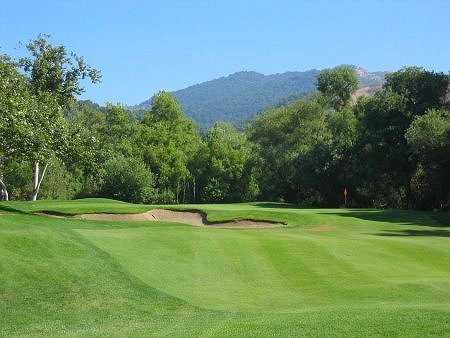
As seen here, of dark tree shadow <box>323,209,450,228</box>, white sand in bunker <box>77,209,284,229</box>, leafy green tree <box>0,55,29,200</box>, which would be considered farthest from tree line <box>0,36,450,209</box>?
dark tree shadow <box>323,209,450,228</box>

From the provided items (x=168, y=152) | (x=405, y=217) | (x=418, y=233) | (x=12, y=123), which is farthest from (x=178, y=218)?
(x=168, y=152)

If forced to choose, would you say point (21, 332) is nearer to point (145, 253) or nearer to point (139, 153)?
point (145, 253)

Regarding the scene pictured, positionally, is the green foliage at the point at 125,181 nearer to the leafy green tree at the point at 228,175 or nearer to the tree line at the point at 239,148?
the tree line at the point at 239,148

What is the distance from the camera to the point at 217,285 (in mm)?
14953

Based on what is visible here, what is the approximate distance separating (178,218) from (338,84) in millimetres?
53544

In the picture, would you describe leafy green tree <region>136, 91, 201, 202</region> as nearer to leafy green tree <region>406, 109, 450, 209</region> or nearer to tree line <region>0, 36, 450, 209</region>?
tree line <region>0, 36, 450, 209</region>

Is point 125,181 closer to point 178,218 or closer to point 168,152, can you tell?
point 168,152

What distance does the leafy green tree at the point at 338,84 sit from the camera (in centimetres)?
8400

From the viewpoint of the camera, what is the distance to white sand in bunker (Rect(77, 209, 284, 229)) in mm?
33188

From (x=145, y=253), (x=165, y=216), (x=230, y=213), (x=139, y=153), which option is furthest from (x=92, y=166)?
(x=139, y=153)

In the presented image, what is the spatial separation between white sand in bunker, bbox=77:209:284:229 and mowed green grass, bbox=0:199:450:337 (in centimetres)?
1028

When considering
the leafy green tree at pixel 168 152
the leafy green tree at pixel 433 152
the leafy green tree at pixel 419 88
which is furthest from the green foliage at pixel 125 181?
the leafy green tree at pixel 433 152

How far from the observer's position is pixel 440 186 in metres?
47.5

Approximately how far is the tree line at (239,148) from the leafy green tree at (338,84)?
0.14m
